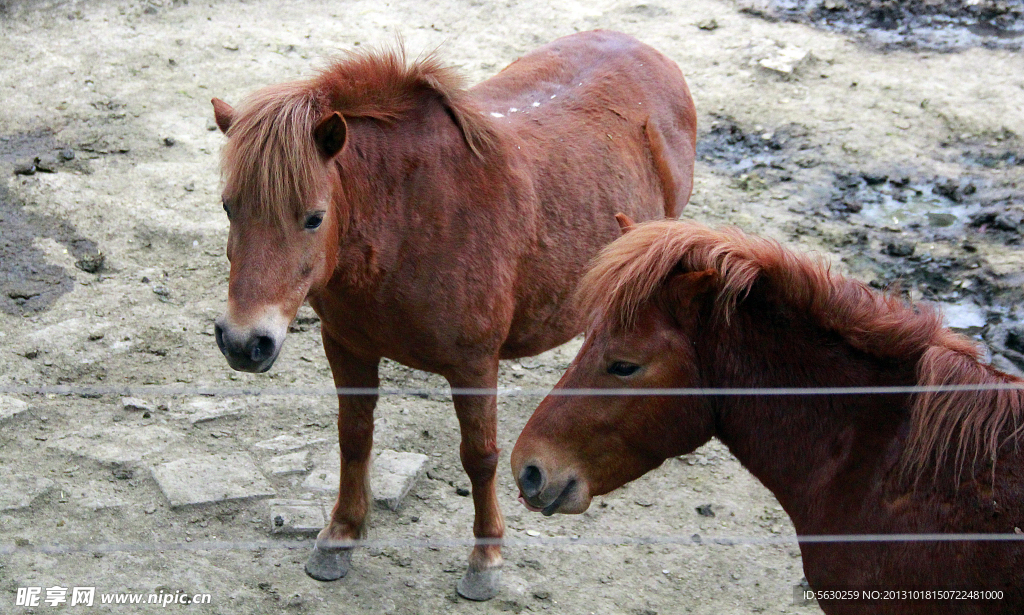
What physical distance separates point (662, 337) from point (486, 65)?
5986mm

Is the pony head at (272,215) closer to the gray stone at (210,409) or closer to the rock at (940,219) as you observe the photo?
the gray stone at (210,409)

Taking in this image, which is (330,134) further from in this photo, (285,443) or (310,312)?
(310,312)

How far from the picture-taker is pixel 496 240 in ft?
10.9

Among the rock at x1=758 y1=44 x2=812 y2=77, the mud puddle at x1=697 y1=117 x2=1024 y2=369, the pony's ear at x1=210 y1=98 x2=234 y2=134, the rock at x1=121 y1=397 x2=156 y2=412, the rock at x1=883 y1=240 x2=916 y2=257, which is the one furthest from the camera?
the rock at x1=758 y1=44 x2=812 y2=77

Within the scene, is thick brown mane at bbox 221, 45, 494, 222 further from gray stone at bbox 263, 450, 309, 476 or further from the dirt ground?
gray stone at bbox 263, 450, 309, 476

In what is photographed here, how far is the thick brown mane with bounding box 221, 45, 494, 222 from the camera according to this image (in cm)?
265

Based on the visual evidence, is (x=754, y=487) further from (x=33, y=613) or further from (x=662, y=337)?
(x=33, y=613)

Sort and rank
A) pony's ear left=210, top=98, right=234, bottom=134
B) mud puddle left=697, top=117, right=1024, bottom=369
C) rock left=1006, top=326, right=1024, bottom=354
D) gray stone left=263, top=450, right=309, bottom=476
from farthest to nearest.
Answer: mud puddle left=697, top=117, right=1024, bottom=369, rock left=1006, top=326, right=1024, bottom=354, gray stone left=263, top=450, right=309, bottom=476, pony's ear left=210, top=98, right=234, bottom=134

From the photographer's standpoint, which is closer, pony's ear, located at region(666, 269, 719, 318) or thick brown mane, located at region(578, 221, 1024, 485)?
thick brown mane, located at region(578, 221, 1024, 485)

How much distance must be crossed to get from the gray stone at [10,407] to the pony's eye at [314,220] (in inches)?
93.7

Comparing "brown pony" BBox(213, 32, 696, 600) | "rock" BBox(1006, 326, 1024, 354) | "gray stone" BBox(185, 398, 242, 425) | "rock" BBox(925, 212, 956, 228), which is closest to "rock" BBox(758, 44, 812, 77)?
"rock" BBox(925, 212, 956, 228)

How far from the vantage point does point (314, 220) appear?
275cm

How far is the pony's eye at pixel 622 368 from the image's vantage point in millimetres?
2383

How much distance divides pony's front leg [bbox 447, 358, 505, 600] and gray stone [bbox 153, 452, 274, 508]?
1.01m
